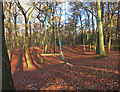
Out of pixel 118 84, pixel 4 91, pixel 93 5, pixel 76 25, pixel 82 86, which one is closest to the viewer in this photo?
pixel 4 91

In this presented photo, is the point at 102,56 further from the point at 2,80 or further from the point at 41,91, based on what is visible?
the point at 2,80

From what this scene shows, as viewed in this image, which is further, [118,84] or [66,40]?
[66,40]

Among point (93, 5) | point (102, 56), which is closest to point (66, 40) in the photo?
point (93, 5)

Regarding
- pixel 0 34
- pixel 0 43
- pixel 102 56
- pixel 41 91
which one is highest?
pixel 0 34

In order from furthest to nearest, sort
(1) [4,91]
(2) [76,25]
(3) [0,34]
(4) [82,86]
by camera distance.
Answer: (2) [76,25], (4) [82,86], (3) [0,34], (1) [4,91]

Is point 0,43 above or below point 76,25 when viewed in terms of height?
below

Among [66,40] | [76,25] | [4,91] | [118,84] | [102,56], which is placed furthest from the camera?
[66,40]

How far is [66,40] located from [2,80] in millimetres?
39917

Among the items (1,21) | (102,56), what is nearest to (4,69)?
(1,21)

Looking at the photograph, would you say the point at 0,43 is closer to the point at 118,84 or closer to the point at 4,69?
the point at 4,69

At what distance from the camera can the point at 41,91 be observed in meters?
4.29

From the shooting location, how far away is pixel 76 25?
26.6m

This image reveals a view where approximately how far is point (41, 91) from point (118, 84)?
3.94 meters

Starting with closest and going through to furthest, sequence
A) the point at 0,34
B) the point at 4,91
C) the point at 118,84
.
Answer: the point at 4,91 < the point at 0,34 < the point at 118,84
